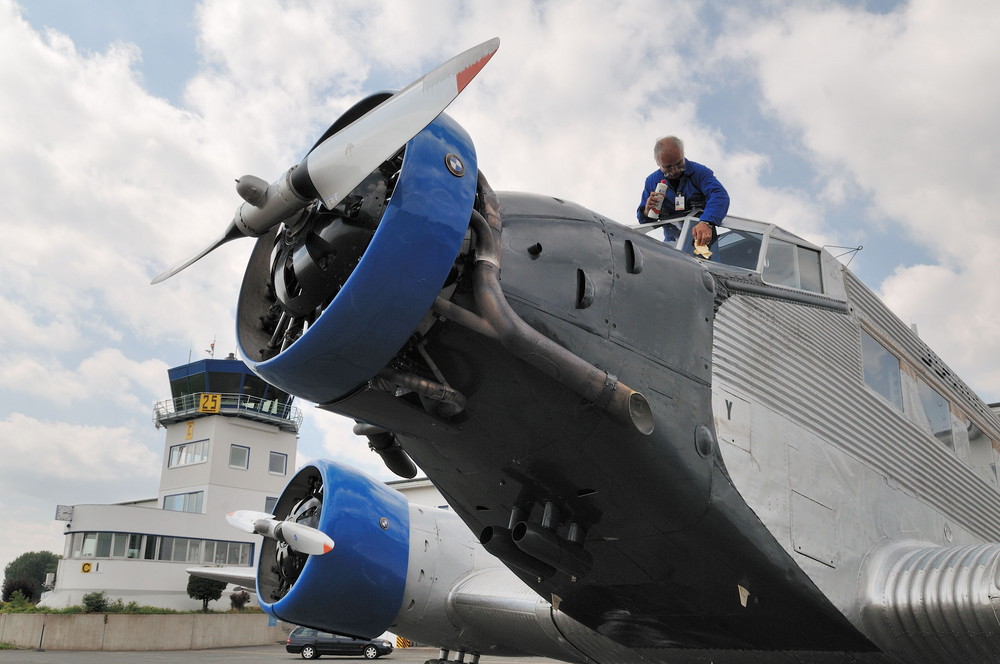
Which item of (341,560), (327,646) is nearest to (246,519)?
(341,560)

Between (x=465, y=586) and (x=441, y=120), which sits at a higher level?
(x=441, y=120)

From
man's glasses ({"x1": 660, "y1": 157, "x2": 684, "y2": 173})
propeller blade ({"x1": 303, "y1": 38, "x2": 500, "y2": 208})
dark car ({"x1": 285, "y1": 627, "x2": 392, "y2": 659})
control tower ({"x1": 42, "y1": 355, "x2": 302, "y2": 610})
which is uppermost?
control tower ({"x1": 42, "y1": 355, "x2": 302, "y2": 610})

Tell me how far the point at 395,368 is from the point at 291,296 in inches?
25.9

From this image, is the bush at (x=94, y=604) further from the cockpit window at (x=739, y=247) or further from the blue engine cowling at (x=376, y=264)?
the blue engine cowling at (x=376, y=264)

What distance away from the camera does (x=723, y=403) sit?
5.42 m

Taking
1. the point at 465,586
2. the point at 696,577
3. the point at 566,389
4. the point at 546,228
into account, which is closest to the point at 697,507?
the point at 696,577

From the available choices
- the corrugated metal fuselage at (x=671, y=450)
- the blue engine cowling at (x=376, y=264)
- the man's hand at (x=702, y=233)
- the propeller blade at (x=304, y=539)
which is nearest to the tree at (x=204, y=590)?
the propeller blade at (x=304, y=539)

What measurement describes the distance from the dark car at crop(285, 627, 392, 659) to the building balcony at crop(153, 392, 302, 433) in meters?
20.6

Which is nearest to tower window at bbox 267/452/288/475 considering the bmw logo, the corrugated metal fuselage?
the corrugated metal fuselage

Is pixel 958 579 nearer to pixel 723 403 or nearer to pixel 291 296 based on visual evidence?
pixel 723 403

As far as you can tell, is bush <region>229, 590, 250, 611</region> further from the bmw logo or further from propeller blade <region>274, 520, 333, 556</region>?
the bmw logo

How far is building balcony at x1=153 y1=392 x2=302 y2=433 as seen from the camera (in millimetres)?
48031

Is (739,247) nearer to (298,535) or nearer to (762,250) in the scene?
(762,250)

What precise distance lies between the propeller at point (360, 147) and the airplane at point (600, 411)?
1 centimetres
